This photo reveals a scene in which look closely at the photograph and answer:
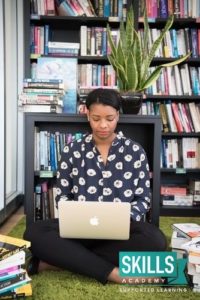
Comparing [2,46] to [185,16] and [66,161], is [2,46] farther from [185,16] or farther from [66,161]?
[185,16]

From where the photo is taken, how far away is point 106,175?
5.45 ft

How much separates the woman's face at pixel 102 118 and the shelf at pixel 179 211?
1413mm

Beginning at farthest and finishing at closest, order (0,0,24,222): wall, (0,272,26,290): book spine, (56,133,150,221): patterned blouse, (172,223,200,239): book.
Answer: (0,0,24,222): wall < (56,133,150,221): patterned blouse < (172,223,200,239): book < (0,272,26,290): book spine

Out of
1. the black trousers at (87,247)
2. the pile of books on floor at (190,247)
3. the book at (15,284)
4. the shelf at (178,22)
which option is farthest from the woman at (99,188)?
the shelf at (178,22)

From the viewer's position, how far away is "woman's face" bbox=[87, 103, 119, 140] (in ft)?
5.25

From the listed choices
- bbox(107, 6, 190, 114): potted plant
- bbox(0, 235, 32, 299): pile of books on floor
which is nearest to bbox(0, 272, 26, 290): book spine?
bbox(0, 235, 32, 299): pile of books on floor

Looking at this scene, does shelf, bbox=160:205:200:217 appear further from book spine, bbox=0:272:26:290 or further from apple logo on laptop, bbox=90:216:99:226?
book spine, bbox=0:272:26:290

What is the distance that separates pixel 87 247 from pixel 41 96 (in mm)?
866

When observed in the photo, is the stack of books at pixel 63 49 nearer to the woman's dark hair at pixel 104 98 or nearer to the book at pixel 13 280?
the woman's dark hair at pixel 104 98

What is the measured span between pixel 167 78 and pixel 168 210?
1.12 m

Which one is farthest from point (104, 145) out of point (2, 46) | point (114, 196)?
point (2, 46)

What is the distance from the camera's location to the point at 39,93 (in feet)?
6.26

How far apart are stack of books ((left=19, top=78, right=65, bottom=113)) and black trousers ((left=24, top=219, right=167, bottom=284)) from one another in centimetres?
67

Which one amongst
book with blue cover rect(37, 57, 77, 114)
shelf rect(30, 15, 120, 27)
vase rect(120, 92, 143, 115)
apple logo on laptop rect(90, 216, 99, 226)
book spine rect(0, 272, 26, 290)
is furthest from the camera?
shelf rect(30, 15, 120, 27)
